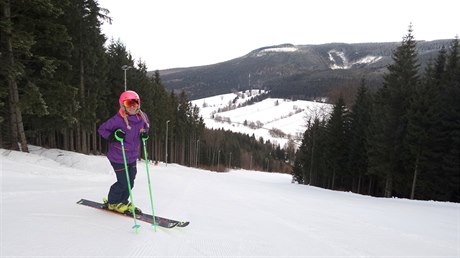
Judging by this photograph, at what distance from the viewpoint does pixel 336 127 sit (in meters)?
40.6

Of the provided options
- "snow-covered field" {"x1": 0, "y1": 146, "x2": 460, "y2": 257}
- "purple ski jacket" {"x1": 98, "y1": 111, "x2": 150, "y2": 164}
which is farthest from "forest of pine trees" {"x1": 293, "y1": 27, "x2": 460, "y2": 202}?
"purple ski jacket" {"x1": 98, "y1": 111, "x2": 150, "y2": 164}

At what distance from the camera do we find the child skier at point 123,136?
483cm

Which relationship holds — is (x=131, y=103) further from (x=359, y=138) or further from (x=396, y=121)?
(x=359, y=138)

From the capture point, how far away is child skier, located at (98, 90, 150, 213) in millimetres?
4828

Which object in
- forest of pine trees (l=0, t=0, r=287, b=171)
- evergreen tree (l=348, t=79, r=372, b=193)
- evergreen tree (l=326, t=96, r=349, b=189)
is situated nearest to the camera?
forest of pine trees (l=0, t=0, r=287, b=171)

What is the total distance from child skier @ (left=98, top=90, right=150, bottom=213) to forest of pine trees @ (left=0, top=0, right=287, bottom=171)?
10.2 m

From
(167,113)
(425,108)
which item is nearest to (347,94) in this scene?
(167,113)

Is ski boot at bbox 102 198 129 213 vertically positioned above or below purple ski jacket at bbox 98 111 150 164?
below

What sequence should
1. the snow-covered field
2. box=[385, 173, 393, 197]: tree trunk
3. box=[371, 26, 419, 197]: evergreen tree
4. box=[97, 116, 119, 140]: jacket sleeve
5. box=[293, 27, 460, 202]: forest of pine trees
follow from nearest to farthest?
1. the snow-covered field
2. box=[97, 116, 119, 140]: jacket sleeve
3. box=[293, 27, 460, 202]: forest of pine trees
4. box=[371, 26, 419, 197]: evergreen tree
5. box=[385, 173, 393, 197]: tree trunk

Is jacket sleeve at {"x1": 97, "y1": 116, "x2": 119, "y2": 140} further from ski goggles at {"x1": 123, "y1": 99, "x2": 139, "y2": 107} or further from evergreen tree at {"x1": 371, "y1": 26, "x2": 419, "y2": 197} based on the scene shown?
evergreen tree at {"x1": 371, "y1": 26, "x2": 419, "y2": 197}

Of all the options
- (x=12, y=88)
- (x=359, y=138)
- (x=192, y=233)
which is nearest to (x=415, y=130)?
(x=359, y=138)

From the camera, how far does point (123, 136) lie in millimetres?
4672

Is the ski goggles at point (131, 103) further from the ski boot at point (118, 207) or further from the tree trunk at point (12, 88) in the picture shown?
the tree trunk at point (12, 88)

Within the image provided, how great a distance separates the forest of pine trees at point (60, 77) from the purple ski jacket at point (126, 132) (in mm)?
10272
